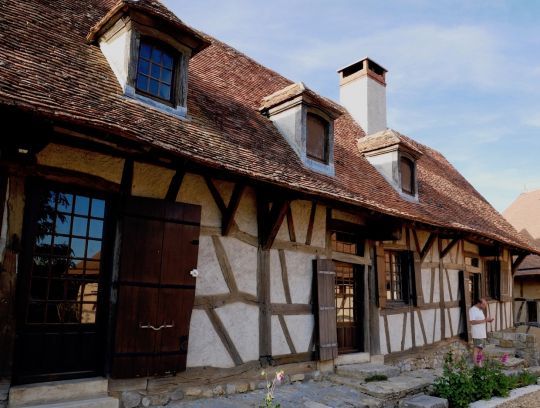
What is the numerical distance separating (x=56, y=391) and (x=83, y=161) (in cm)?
223

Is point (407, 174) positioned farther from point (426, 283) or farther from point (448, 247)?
point (426, 283)

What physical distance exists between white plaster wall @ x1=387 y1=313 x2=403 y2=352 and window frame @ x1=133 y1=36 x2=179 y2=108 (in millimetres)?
5521

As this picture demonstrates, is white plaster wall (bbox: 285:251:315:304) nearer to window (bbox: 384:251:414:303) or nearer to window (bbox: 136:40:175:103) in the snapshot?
window (bbox: 384:251:414:303)

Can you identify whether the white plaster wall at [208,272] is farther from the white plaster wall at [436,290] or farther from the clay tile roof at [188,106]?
the white plaster wall at [436,290]

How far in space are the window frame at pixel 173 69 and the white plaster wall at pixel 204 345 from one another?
9.09 feet

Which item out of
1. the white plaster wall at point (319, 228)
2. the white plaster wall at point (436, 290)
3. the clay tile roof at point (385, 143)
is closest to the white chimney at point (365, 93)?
the clay tile roof at point (385, 143)

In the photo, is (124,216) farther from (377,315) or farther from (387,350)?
(387,350)

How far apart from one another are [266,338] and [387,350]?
3.24 m

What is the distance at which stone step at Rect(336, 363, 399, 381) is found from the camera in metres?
6.99

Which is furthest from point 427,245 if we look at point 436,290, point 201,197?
point 201,197

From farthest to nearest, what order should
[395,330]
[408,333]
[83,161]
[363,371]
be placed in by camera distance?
[408,333], [395,330], [363,371], [83,161]

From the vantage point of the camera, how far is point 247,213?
20.3 ft

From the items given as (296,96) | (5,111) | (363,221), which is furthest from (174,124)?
(363,221)

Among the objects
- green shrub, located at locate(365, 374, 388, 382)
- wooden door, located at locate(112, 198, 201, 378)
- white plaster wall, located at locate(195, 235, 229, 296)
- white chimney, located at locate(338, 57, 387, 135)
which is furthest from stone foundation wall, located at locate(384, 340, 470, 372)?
white chimney, located at locate(338, 57, 387, 135)
